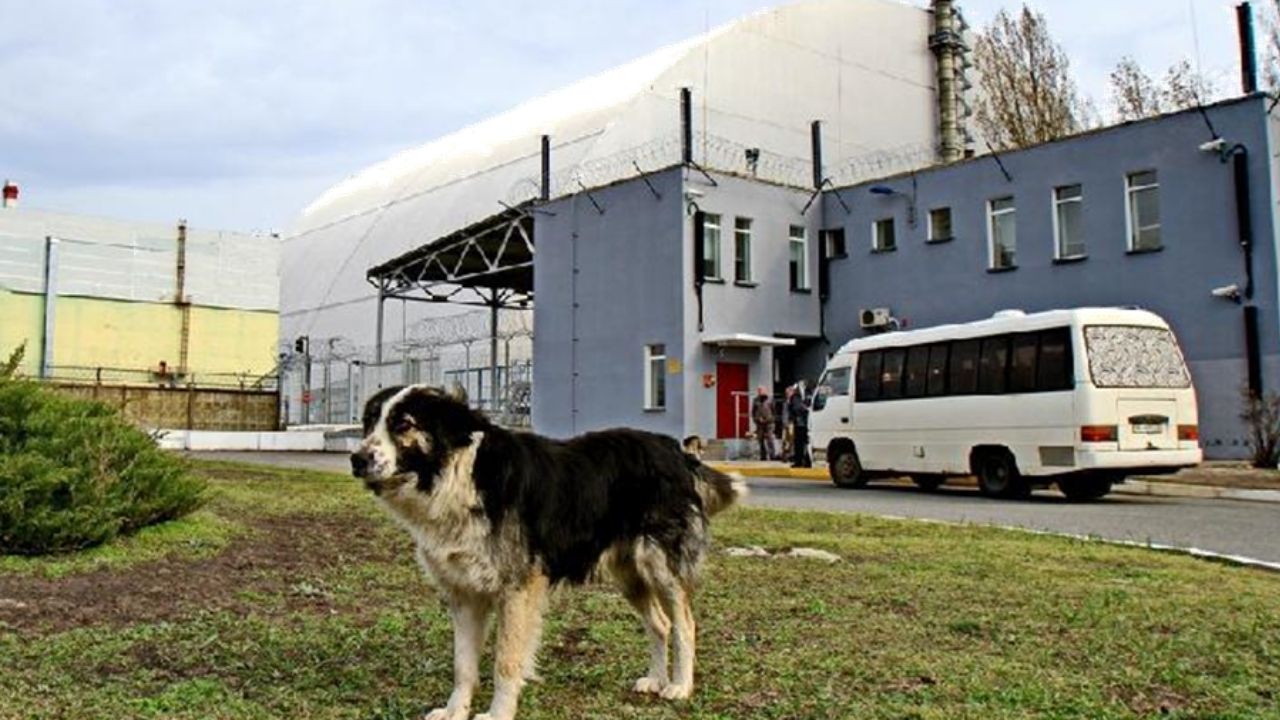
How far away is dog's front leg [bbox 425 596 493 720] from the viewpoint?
426cm

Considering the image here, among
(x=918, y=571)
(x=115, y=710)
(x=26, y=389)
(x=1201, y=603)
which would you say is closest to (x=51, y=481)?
(x=26, y=389)

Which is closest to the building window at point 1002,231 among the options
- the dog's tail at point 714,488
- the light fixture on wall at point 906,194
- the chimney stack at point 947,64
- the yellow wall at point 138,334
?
the light fixture on wall at point 906,194

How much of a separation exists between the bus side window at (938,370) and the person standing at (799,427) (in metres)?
5.42

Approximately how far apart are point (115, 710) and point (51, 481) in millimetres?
3789

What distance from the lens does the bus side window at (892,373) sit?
64.7 feet

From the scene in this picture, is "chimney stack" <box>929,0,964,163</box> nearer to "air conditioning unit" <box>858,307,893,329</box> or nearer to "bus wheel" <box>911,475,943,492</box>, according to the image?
"air conditioning unit" <box>858,307,893,329</box>

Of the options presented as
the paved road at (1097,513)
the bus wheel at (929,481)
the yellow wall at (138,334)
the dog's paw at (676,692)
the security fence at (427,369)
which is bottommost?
the dog's paw at (676,692)

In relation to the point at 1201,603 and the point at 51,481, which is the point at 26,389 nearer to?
the point at 51,481

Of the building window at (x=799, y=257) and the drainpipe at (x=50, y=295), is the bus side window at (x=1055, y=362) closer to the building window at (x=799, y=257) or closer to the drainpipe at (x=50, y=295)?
the building window at (x=799, y=257)

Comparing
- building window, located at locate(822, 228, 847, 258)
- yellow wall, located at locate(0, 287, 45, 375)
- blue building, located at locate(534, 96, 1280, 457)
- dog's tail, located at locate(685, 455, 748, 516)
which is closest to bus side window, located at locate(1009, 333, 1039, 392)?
blue building, located at locate(534, 96, 1280, 457)

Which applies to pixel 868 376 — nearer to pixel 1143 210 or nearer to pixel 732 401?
pixel 1143 210

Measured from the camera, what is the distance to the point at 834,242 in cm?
3197

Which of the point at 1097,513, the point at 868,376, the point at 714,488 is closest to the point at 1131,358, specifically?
the point at 1097,513

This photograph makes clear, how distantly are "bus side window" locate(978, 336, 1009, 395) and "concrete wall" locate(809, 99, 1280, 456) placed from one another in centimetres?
778
